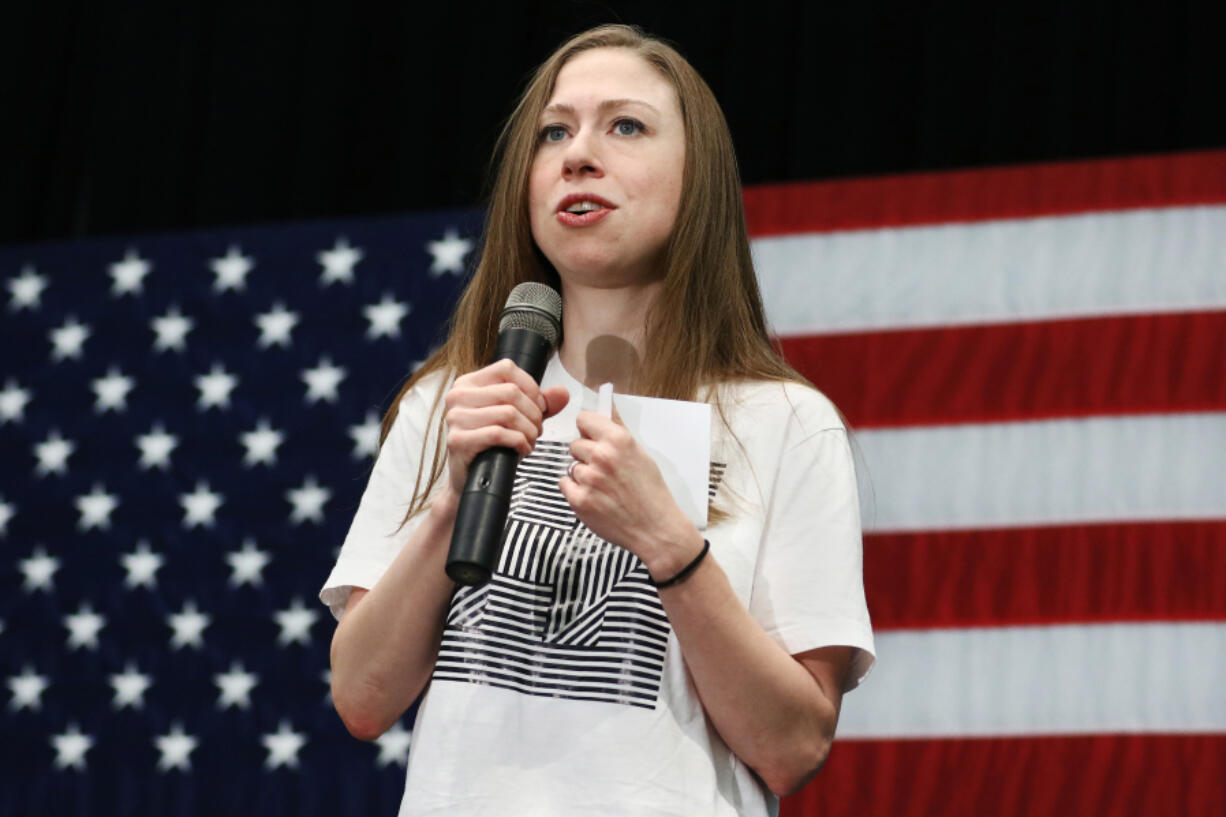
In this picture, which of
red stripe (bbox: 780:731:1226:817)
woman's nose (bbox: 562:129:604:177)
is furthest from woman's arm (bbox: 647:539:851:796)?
red stripe (bbox: 780:731:1226:817)

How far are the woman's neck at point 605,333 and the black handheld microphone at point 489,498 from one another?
0.73 ft

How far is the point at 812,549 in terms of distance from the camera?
4.20 feet

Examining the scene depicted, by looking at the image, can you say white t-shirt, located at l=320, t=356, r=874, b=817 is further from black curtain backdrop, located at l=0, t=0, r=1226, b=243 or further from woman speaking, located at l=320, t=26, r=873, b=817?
black curtain backdrop, located at l=0, t=0, r=1226, b=243

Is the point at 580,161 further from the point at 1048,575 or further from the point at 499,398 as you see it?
the point at 1048,575

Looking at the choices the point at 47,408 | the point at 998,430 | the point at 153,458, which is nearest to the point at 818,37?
the point at 998,430

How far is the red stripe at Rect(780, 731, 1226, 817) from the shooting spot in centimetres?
222

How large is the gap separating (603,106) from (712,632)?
1.99ft

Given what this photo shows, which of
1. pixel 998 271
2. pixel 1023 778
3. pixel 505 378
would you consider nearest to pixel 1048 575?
pixel 1023 778

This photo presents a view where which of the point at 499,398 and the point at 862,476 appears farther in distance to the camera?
the point at 862,476

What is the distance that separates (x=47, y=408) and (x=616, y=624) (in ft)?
7.09

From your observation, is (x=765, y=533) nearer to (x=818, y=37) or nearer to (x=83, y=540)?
(x=818, y=37)

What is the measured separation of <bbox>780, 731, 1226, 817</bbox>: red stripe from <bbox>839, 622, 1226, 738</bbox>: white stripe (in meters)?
0.03

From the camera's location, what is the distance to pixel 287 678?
2.64 metres

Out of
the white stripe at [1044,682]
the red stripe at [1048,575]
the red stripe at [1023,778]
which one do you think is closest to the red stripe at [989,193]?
the red stripe at [1048,575]
